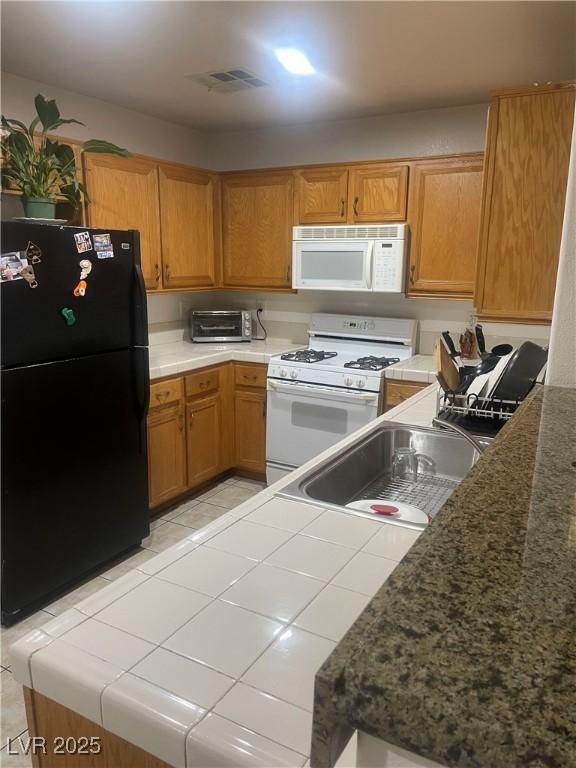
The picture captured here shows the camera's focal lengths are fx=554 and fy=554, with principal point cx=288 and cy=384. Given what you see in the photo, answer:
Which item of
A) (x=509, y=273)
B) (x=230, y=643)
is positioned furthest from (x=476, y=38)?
(x=230, y=643)

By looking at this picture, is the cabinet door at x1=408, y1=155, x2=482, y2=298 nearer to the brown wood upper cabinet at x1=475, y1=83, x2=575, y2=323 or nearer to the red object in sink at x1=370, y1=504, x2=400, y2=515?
the brown wood upper cabinet at x1=475, y1=83, x2=575, y2=323

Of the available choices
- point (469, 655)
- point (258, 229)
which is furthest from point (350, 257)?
point (469, 655)

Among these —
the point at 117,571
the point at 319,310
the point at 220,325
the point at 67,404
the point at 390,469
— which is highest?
the point at 319,310

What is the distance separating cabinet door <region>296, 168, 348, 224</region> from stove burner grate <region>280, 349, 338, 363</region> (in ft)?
2.78

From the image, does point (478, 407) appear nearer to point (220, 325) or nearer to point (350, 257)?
point (350, 257)

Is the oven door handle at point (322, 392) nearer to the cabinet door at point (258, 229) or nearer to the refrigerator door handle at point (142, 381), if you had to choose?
the cabinet door at point (258, 229)

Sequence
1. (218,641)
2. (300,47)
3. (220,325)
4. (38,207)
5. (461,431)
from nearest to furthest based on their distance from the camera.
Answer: (218,641)
(461,431)
(300,47)
(38,207)
(220,325)

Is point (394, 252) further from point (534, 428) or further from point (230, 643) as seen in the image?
point (230, 643)

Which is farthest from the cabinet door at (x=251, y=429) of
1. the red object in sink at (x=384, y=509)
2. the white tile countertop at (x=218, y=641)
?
the white tile countertop at (x=218, y=641)

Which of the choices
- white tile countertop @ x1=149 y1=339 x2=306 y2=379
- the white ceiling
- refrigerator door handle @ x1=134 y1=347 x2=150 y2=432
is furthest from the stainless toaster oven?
the white ceiling

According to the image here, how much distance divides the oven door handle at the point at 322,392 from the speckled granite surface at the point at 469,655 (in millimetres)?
2552

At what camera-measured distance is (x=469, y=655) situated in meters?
0.42

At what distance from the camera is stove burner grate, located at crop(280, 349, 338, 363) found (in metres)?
3.49

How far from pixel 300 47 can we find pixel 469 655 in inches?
99.4
